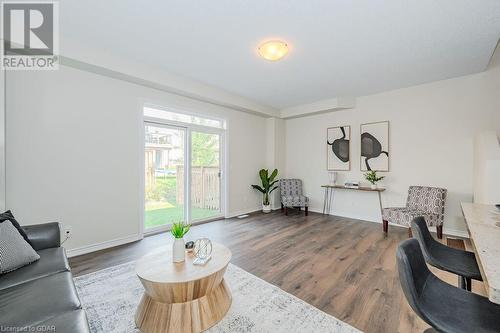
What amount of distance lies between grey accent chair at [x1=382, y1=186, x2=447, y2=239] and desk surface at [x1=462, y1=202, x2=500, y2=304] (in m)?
1.47

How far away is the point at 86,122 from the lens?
3078 mm

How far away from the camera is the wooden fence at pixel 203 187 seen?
4.38 metres

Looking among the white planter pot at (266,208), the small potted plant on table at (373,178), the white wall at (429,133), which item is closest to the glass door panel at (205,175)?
the white planter pot at (266,208)

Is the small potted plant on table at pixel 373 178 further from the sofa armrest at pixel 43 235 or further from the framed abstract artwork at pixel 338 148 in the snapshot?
the sofa armrest at pixel 43 235

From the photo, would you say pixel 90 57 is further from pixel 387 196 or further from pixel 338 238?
pixel 387 196

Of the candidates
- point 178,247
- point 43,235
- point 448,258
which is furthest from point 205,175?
point 448,258

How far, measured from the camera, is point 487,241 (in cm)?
129

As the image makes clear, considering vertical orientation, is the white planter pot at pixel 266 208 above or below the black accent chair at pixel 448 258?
below

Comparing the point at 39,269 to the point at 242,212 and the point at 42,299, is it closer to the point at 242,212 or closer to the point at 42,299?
the point at 42,299

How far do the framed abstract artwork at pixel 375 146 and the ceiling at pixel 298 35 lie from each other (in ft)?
3.52

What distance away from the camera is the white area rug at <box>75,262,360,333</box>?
65.5 inches

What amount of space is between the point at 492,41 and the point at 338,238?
325 centimetres

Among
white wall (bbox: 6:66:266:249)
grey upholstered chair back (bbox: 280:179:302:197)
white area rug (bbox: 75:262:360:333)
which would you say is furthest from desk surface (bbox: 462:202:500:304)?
white wall (bbox: 6:66:266:249)

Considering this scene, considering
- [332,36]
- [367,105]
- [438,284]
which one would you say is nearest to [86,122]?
[332,36]
